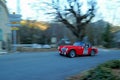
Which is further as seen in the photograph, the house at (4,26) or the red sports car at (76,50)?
the house at (4,26)

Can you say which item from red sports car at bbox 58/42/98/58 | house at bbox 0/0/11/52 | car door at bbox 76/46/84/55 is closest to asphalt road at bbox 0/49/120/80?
red sports car at bbox 58/42/98/58

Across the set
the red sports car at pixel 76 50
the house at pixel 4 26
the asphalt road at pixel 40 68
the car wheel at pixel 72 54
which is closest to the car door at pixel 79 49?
the red sports car at pixel 76 50

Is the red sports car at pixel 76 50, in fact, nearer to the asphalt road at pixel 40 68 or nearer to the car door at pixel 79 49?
the car door at pixel 79 49

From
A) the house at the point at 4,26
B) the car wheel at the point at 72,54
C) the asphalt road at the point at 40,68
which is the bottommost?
the asphalt road at the point at 40,68

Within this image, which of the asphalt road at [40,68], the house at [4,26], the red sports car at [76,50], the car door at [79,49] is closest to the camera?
the asphalt road at [40,68]

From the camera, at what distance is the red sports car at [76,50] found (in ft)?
75.2

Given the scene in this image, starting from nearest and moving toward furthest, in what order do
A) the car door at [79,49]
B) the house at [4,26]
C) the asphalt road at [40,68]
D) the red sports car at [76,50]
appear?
1. the asphalt road at [40,68]
2. the red sports car at [76,50]
3. the car door at [79,49]
4. the house at [4,26]

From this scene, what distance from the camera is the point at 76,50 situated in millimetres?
A: 23391

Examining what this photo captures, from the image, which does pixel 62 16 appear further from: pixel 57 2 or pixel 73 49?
pixel 73 49

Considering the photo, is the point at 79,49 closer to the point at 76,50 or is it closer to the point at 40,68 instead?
the point at 76,50

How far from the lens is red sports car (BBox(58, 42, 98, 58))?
2291 cm

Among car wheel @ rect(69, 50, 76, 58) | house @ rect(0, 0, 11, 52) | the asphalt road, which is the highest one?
house @ rect(0, 0, 11, 52)

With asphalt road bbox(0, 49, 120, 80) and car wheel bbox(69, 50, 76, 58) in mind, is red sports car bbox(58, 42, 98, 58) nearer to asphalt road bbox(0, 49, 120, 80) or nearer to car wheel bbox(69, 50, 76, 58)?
car wheel bbox(69, 50, 76, 58)

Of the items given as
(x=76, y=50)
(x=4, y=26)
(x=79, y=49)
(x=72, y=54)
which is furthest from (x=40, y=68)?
→ (x=4, y=26)
